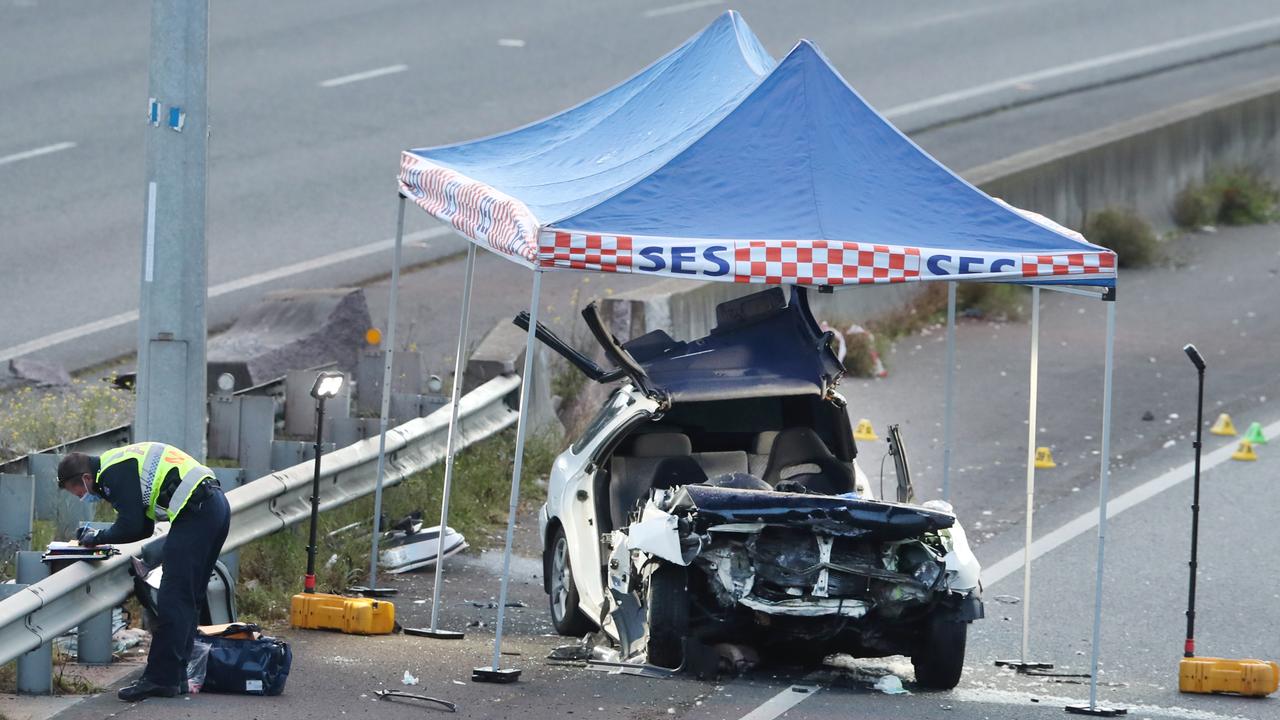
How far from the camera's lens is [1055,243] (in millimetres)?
9305

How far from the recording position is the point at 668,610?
8.95 meters

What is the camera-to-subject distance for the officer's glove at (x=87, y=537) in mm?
8547

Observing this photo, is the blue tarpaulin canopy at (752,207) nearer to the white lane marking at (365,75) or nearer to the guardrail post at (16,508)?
the guardrail post at (16,508)

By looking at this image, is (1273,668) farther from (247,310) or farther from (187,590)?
(247,310)

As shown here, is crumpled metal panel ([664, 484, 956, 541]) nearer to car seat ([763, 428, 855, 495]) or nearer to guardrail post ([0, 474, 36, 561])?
car seat ([763, 428, 855, 495])

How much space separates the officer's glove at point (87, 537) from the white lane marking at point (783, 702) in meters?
3.00

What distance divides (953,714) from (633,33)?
60.3ft

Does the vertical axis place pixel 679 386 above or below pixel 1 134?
below

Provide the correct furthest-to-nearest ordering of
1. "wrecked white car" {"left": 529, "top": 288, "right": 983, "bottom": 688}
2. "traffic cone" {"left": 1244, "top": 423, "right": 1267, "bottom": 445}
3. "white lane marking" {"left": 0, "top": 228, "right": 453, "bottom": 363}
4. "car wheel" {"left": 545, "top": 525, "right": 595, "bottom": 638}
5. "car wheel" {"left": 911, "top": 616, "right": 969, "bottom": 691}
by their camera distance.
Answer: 1. "white lane marking" {"left": 0, "top": 228, "right": 453, "bottom": 363}
2. "traffic cone" {"left": 1244, "top": 423, "right": 1267, "bottom": 445}
3. "car wheel" {"left": 545, "top": 525, "right": 595, "bottom": 638}
4. "car wheel" {"left": 911, "top": 616, "right": 969, "bottom": 691}
5. "wrecked white car" {"left": 529, "top": 288, "right": 983, "bottom": 688}

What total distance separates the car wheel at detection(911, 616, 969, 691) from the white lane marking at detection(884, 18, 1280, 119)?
13.8 metres

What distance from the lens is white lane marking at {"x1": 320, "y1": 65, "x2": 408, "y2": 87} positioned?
22.6 meters

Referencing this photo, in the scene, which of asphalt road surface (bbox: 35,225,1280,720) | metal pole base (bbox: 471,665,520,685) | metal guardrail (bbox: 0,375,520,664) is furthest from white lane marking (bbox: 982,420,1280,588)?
metal pole base (bbox: 471,665,520,685)

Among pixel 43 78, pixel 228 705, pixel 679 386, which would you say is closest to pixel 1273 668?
pixel 679 386

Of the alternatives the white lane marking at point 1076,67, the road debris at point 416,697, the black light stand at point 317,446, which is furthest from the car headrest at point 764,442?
the white lane marking at point 1076,67
